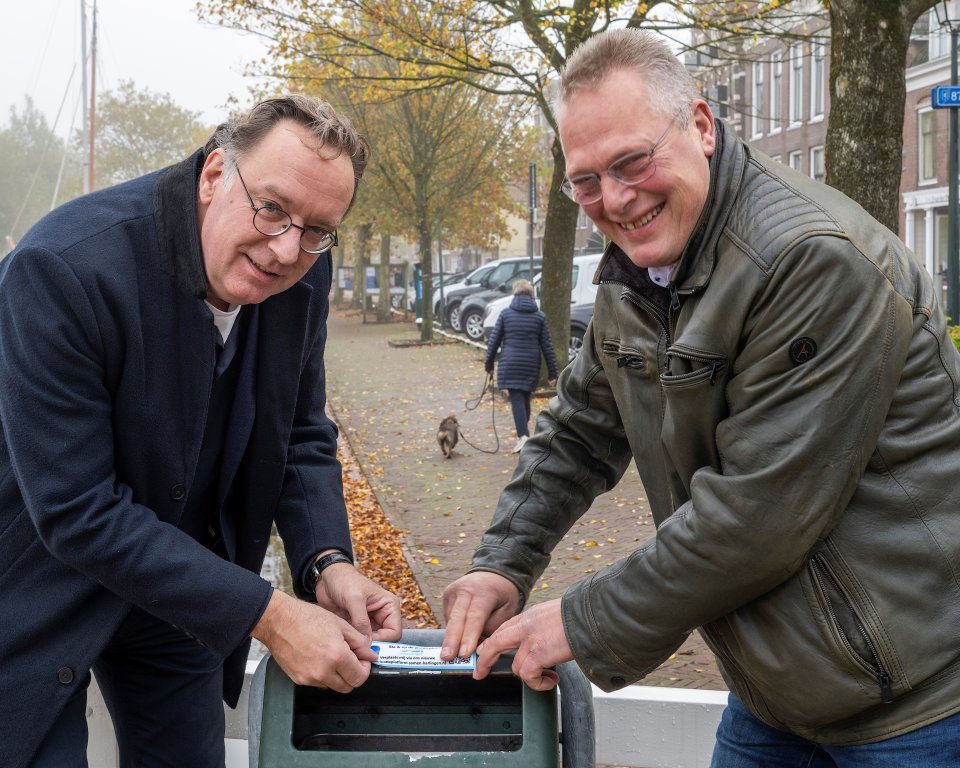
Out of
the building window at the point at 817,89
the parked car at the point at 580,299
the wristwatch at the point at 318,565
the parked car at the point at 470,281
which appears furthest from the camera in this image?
the building window at the point at 817,89

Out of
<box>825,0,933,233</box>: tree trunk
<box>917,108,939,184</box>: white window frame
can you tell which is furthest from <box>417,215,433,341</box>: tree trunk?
<box>825,0,933,233</box>: tree trunk

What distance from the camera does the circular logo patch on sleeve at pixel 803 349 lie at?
4.99 feet

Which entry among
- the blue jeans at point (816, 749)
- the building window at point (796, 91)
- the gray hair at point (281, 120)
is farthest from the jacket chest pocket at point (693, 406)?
the building window at point (796, 91)

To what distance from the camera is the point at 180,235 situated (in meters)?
1.99

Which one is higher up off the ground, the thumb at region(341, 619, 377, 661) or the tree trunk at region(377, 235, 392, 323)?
the thumb at region(341, 619, 377, 661)

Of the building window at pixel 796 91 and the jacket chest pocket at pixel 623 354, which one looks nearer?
the jacket chest pocket at pixel 623 354

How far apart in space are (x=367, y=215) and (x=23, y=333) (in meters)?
32.3

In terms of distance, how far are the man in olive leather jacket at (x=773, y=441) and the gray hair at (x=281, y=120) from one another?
1.44 ft

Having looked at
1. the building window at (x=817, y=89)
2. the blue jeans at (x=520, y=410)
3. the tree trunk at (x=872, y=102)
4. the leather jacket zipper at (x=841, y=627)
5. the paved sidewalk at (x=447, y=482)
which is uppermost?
the building window at (x=817, y=89)

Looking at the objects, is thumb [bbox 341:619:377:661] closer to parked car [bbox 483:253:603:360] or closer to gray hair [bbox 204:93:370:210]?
gray hair [bbox 204:93:370:210]

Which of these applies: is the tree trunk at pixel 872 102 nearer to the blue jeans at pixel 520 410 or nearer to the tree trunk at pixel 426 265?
the blue jeans at pixel 520 410

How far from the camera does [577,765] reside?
180 centimetres

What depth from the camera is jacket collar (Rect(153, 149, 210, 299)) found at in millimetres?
1980

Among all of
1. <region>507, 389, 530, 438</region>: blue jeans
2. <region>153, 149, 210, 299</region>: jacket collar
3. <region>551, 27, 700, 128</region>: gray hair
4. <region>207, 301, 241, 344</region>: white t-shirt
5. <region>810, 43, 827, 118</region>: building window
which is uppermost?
<region>810, 43, 827, 118</region>: building window
